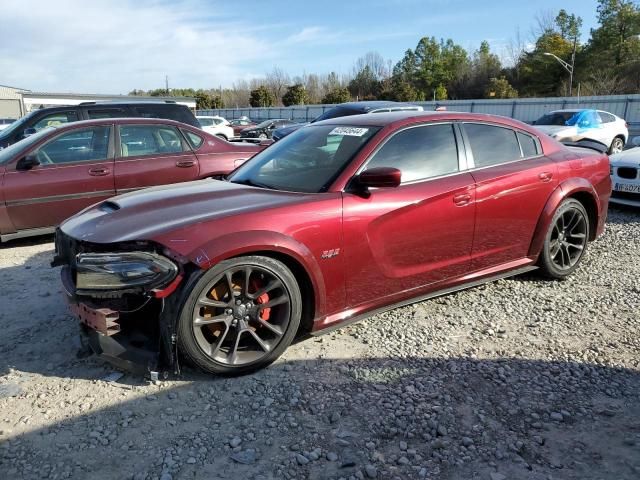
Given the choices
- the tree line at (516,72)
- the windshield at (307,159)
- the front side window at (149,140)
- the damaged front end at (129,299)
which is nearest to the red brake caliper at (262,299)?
the damaged front end at (129,299)

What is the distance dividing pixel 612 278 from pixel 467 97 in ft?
211

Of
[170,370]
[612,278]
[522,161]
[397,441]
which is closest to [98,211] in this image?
[170,370]

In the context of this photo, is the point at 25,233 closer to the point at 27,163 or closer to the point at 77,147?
the point at 27,163

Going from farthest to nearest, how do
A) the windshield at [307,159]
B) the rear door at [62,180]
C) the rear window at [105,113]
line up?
the rear window at [105,113]
the rear door at [62,180]
the windshield at [307,159]

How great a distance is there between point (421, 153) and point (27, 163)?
15.2ft

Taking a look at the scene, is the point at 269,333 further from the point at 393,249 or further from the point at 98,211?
the point at 98,211

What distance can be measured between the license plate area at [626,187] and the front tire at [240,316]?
6141 millimetres

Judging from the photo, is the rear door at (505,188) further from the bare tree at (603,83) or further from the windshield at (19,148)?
the bare tree at (603,83)

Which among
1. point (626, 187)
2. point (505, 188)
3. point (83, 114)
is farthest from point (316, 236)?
Result: point (83, 114)

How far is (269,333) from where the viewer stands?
10.5ft

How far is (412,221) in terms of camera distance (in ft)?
11.8

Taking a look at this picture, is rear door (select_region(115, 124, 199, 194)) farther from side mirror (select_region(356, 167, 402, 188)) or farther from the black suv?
side mirror (select_region(356, 167, 402, 188))

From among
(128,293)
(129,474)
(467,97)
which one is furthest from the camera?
(467,97)

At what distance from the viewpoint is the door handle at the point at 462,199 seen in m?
3.79
